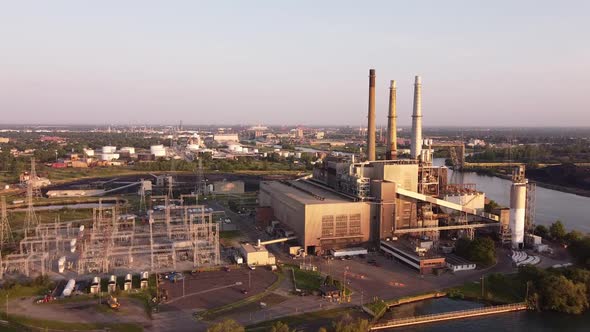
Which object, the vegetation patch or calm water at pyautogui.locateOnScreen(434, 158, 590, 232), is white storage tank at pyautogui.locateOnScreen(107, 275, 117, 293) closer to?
the vegetation patch

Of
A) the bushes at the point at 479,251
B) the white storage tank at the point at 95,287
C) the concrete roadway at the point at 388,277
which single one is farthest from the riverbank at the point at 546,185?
the white storage tank at the point at 95,287

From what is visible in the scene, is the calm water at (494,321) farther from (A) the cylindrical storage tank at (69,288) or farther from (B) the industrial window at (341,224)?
A: (A) the cylindrical storage tank at (69,288)

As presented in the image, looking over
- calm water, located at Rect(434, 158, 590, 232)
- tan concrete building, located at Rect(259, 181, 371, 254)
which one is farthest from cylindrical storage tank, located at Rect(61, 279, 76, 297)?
calm water, located at Rect(434, 158, 590, 232)

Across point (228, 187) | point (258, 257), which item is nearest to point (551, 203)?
point (228, 187)

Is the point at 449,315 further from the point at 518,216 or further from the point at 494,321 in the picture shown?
the point at 518,216

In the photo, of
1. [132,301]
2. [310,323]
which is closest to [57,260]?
[132,301]

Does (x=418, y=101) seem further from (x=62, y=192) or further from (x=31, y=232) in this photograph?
(x=62, y=192)

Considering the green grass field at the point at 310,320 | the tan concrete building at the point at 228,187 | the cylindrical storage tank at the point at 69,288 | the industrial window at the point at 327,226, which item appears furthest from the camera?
the tan concrete building at the point at 228,187
